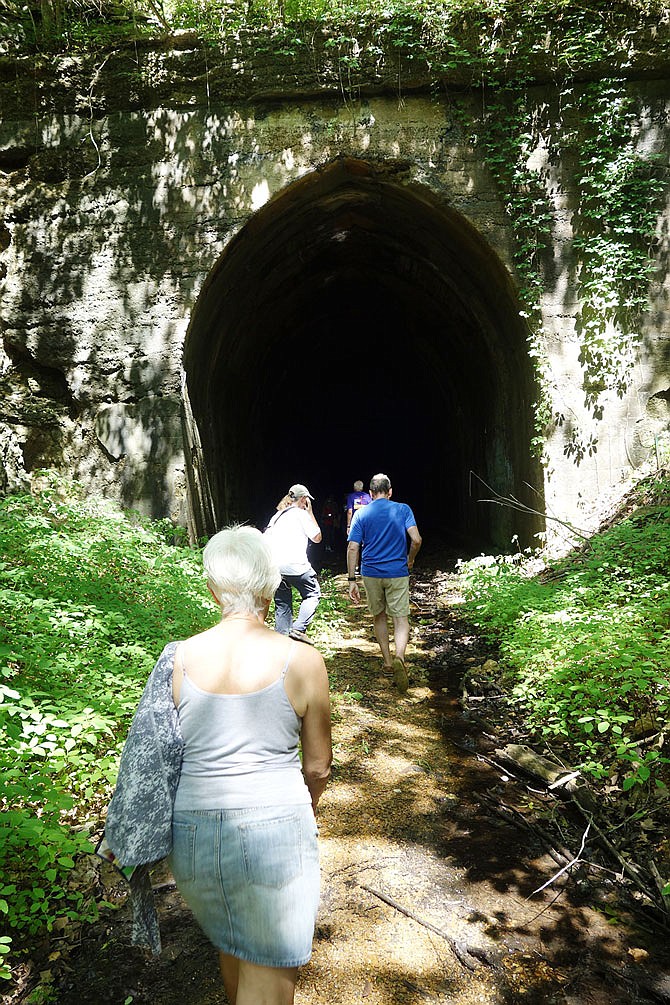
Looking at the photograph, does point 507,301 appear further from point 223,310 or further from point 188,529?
point 188,529

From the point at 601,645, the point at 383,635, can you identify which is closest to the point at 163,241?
the point at 383,635

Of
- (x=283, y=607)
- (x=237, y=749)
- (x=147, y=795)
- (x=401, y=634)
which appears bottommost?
(x=401, y=634)

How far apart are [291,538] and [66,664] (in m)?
2.53

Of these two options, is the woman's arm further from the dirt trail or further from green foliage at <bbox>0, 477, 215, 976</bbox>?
green foliage at <bbox>0, 477, 215, 976</bbox>

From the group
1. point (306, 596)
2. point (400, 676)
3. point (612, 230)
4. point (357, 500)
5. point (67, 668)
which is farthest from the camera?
point (357, 500)

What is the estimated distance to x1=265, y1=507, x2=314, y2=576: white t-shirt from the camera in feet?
19.6

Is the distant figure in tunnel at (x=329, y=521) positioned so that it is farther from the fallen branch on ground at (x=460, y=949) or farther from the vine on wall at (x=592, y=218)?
the fallen branch on ground at (x=460, y=949)

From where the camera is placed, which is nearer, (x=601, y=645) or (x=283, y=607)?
(x=601, y=645)

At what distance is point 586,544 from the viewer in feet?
23.3

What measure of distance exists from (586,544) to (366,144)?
235 inches

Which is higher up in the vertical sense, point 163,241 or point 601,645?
point 163,241

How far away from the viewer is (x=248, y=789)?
1.73 m

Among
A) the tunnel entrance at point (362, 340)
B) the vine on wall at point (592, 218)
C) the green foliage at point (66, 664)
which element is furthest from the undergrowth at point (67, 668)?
the vine on wall at point (592, 218)

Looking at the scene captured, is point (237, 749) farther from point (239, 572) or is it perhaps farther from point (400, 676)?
point (400, 676)
